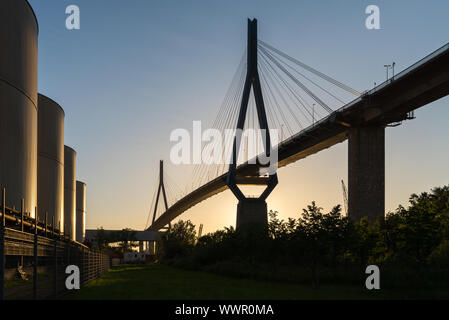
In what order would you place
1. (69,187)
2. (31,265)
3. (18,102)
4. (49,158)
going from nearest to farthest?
(31,265)
(18,102)
(49,158)
(69,187)

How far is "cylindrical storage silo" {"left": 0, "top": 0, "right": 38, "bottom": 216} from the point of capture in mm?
29047

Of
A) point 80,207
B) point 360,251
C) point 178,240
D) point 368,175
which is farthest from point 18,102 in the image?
point 80,207

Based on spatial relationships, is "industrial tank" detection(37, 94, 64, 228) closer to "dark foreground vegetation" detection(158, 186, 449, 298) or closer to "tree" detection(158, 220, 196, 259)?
"dark foreground vegetation" detection(158, 186, 449, 298)

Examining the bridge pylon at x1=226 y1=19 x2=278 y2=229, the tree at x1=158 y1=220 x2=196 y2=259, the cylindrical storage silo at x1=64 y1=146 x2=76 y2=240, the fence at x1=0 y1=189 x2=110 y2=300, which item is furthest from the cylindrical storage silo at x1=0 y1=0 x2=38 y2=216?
the tree at x1=158 y1=220 x2=196 y2=259

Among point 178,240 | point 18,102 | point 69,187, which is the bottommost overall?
point 178,240

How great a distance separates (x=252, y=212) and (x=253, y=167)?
26.4 ft

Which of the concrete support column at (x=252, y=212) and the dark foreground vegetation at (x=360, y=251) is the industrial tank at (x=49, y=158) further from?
the concrete support column at (x=252, y=212)

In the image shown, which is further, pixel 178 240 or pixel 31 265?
pixel 178 240

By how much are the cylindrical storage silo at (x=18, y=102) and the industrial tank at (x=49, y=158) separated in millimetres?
15020

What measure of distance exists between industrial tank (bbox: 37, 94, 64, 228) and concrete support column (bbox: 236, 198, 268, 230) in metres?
18.4

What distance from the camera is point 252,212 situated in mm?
59031

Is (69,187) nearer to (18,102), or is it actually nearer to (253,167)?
(253,167)

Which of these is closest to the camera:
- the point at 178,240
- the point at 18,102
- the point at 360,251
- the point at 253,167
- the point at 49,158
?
the point at 18,102
